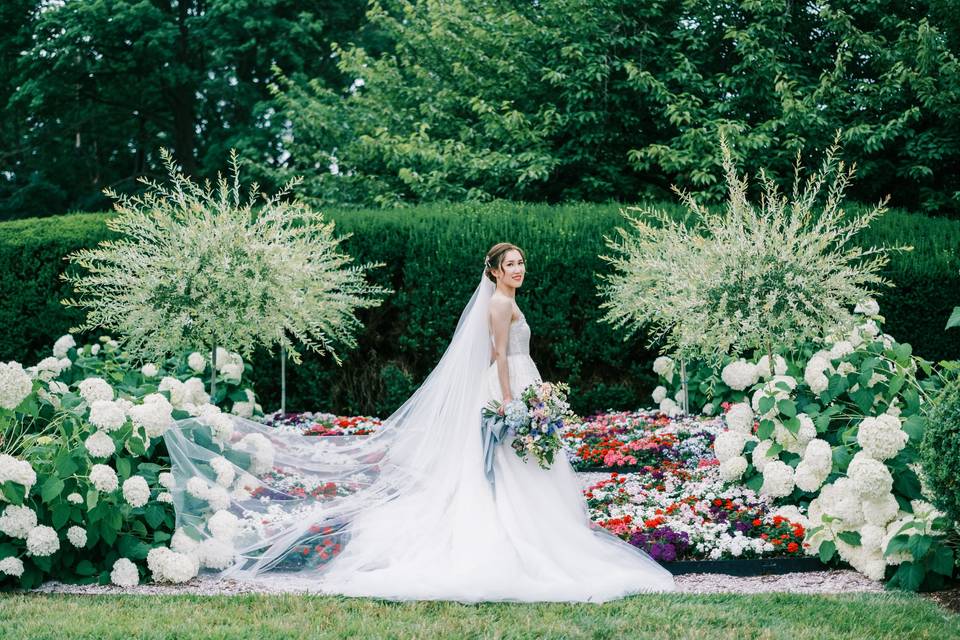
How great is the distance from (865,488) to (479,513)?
88.1 inches

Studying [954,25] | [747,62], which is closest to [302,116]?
[747,62]

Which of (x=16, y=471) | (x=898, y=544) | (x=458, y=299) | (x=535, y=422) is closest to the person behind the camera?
(x=16, y=471)

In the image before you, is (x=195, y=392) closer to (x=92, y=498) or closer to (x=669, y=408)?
(x=92, y=498)

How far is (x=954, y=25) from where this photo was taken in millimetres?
12336

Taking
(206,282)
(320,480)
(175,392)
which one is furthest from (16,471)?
(206,282)

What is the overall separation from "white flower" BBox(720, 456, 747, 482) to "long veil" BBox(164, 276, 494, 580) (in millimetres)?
1996

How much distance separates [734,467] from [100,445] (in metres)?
4.27

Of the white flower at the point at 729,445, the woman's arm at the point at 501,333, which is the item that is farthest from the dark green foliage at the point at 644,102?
the woman's arm at the point at 501,333

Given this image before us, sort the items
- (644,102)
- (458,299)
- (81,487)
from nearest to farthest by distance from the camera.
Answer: (81,487)
(458,299)
(644,102)

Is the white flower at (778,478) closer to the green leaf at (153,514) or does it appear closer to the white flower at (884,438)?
the white flower at (884,438)

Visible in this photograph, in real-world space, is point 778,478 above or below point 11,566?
above

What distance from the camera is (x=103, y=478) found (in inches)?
195

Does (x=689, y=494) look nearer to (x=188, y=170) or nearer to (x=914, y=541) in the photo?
(x=914, y=541)

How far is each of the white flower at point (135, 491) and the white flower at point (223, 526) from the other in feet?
1.54
